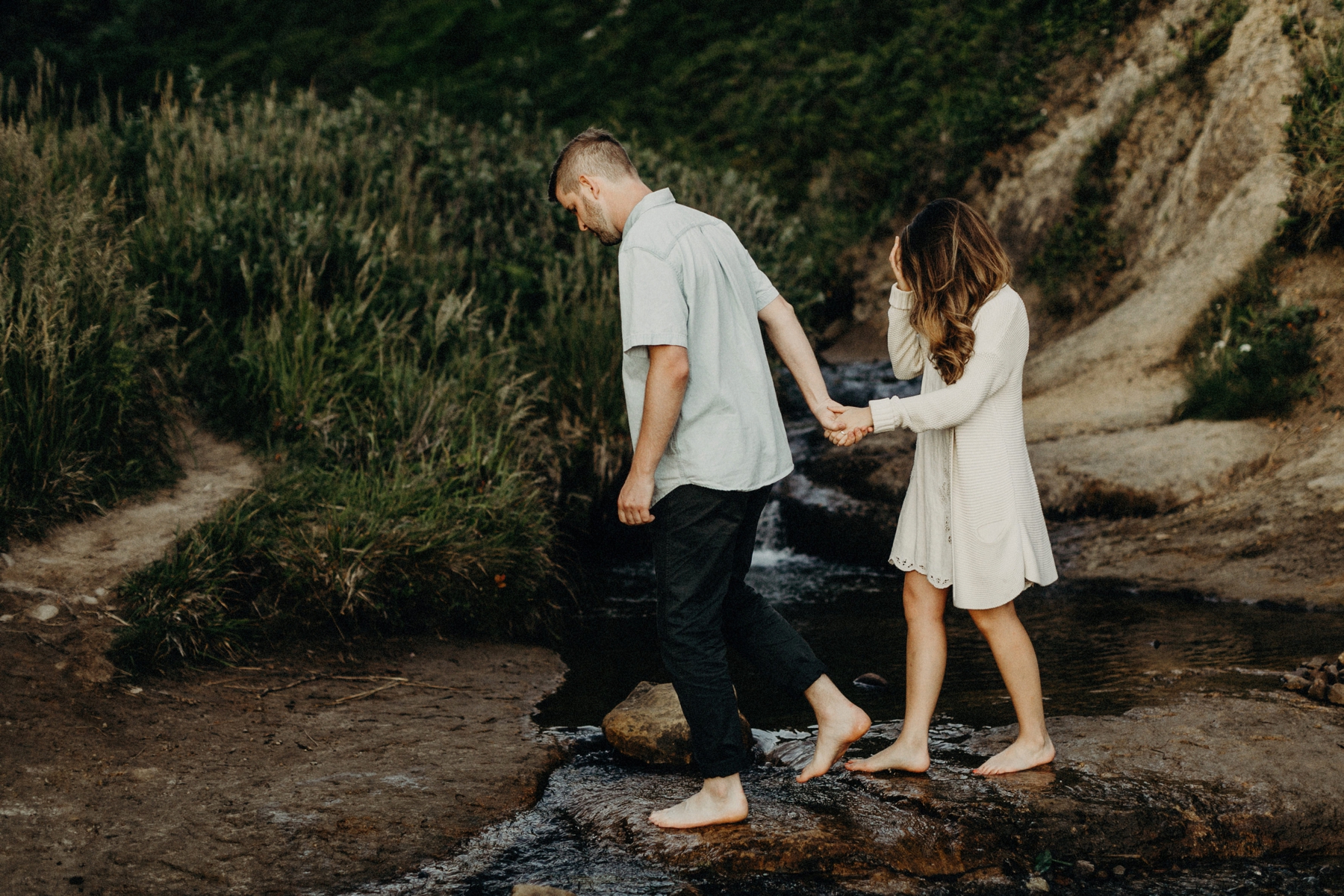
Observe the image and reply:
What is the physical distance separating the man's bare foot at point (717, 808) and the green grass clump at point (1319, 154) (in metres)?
7.21

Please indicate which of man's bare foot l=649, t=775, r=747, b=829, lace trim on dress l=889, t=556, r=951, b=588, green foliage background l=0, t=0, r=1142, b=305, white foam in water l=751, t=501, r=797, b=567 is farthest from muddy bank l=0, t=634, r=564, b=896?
green foliage background l=0, t=0, r=1142, b=305

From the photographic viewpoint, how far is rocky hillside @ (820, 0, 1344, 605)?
669cm

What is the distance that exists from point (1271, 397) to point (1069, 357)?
2.47 m

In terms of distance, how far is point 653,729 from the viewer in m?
4.15

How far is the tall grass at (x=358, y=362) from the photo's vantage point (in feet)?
16.9

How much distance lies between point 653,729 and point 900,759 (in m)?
0.97

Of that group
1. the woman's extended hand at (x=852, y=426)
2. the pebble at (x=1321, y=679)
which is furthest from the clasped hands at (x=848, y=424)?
the pebble at (x=1321, y=679)

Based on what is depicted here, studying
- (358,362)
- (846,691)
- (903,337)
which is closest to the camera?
(903,337)

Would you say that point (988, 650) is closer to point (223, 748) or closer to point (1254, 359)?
point (223, 748)

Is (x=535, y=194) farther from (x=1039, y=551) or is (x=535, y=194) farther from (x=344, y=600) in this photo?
(x=1039, y=551)

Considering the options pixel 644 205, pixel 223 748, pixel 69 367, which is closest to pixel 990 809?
pixel 644 205

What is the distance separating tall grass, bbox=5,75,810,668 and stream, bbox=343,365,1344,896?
852 millimetres

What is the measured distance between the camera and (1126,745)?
371 centimetres

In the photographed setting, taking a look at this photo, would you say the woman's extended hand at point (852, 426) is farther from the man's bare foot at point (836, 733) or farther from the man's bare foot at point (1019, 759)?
the man's bare foot at point (1019, 759)
